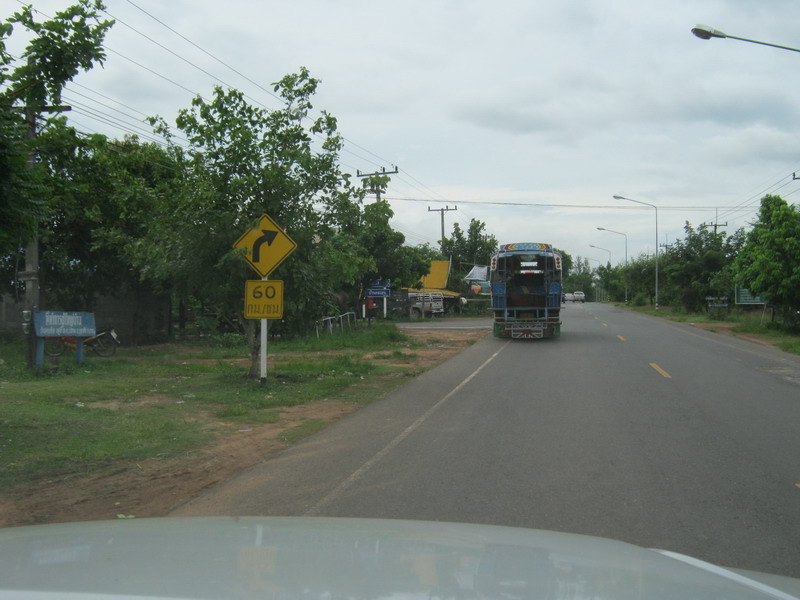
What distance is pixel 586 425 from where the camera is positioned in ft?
30.9

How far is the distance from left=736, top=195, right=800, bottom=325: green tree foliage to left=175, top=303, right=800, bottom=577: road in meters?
16.2

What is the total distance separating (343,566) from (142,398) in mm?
10183

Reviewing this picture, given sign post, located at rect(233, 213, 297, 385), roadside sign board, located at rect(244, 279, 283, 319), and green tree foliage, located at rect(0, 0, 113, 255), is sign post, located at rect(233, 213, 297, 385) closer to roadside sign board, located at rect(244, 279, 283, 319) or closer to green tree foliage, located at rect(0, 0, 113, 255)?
roadside sign board, located at rect(244, 279, 283, 319)

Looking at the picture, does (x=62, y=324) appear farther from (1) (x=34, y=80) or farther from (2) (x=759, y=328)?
(2) (x=759, y=328)

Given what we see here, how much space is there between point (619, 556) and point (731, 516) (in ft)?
9.95

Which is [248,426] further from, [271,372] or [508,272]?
[508,272]

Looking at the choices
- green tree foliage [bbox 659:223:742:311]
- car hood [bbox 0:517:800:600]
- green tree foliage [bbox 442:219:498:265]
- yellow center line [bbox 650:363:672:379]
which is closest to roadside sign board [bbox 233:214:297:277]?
yellow center line [bbox 650:363:672:379]

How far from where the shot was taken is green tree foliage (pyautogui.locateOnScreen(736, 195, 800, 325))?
1093 inches

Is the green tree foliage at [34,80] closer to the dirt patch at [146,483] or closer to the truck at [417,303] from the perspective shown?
the dirt patch at [146,483]

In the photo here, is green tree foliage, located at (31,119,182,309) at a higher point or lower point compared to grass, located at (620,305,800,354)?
higher

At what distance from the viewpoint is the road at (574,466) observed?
17.7 feet

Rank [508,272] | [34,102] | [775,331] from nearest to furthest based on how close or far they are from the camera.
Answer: [34,102]
[508,272]
[775,331]

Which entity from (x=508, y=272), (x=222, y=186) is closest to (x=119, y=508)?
(x=222, y=186)

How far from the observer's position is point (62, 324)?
619 inches
